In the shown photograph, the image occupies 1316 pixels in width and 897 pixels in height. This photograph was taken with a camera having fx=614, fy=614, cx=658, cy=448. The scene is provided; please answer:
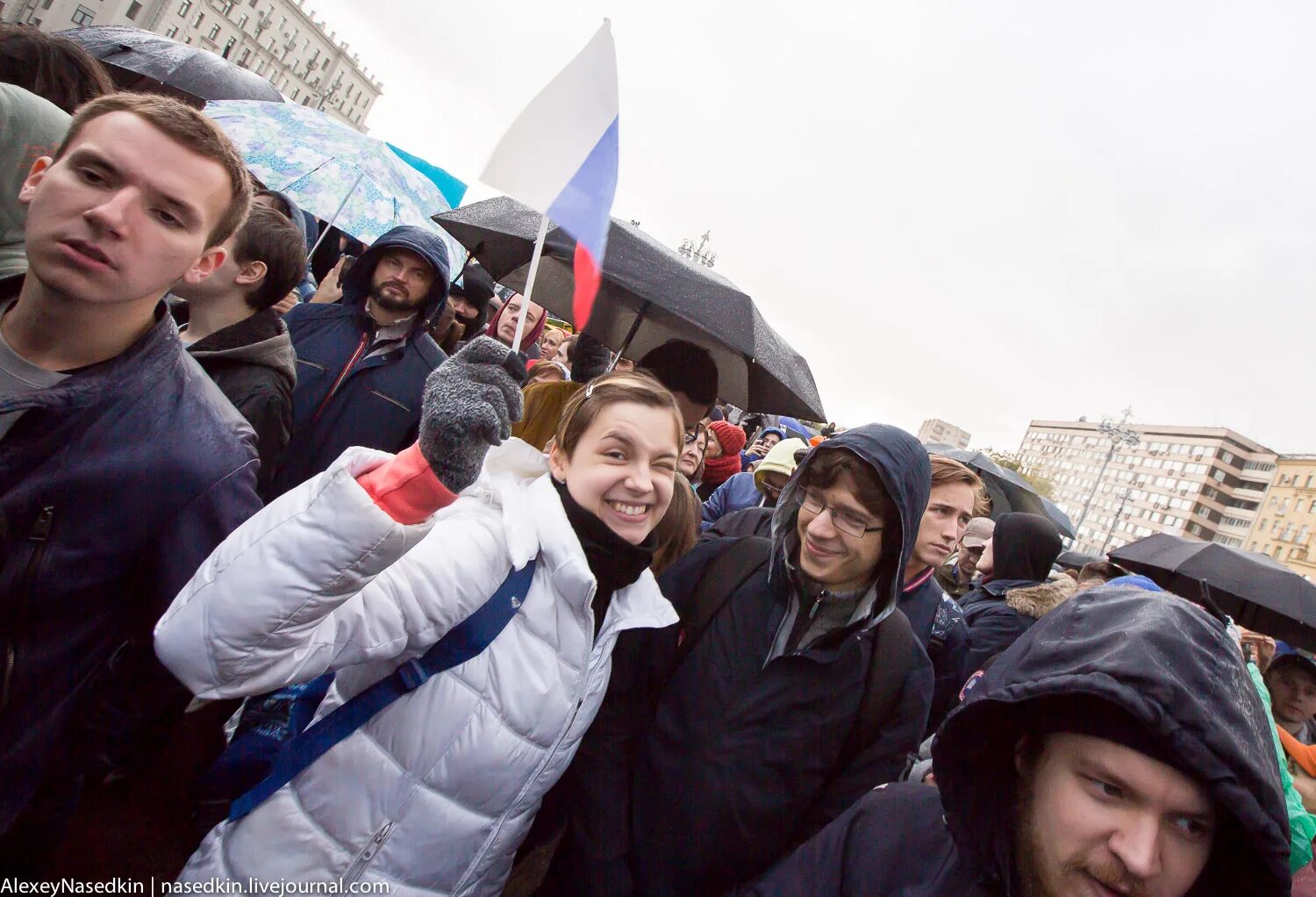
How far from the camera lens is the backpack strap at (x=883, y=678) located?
6.27 ft

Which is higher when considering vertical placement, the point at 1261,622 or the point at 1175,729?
the point at 1261,622

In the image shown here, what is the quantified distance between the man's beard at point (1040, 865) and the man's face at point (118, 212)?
2347 mm

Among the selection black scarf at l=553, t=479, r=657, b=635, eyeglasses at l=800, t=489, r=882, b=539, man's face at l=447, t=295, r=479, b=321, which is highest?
man's face at l=447, t=295, r=479, b=321

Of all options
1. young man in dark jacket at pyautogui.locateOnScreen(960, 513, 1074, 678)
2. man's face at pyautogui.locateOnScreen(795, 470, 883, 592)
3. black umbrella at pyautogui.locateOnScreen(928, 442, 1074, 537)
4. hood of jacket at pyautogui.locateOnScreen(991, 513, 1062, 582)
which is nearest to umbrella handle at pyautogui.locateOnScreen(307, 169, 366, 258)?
man's face at pyautogui.locateOnScreen(795, 470, 883, 592)

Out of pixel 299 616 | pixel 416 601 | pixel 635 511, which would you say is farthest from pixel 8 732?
pixel 635 511

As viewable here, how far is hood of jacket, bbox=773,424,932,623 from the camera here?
2.02m

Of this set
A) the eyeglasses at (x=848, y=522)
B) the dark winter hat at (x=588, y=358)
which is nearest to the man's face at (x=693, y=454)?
the dark winter hat at (x=588, y=358)

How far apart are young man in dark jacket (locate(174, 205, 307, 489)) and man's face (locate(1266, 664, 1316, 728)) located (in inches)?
243

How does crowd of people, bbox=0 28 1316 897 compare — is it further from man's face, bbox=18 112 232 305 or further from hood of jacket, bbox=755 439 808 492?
hood of jacket, bbox=755 439 808 492

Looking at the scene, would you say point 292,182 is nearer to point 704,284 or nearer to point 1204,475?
point 704,284

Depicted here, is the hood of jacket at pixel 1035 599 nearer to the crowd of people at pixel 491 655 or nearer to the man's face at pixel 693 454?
the crowd of people at pixel 491 655

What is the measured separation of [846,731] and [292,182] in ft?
15.4

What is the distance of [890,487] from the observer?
202 centimetres

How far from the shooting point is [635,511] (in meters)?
1.83
